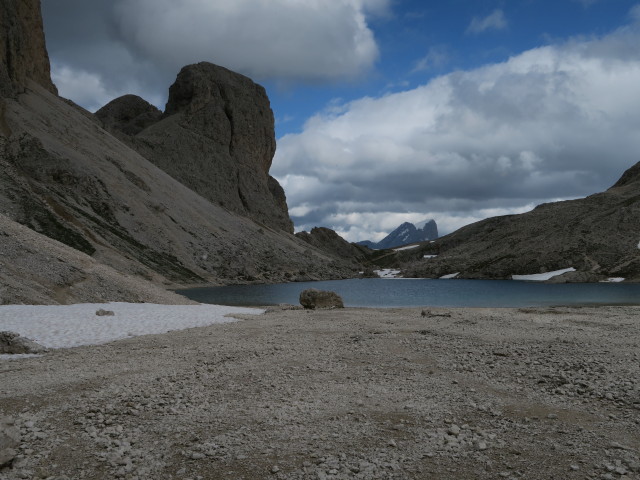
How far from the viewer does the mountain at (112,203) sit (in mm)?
31656

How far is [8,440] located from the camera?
777cm

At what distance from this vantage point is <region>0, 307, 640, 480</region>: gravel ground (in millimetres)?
7527

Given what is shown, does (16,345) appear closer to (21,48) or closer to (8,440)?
(8,440)

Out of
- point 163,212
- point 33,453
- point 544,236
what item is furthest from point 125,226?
point 544,236

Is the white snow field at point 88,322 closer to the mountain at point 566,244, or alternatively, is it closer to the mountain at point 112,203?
the mountain at point 112,203

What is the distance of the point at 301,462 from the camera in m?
7.67

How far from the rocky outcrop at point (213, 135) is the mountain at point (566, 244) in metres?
63.2

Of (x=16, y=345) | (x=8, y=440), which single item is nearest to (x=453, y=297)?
(x=16, y=345)

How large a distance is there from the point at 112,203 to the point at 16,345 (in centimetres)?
7817

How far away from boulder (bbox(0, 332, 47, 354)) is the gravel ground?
2.57 ft

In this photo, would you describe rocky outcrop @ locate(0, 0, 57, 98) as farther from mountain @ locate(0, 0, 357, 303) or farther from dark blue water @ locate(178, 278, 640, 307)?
dark blue water @ locate(178, 278, 640, 307)

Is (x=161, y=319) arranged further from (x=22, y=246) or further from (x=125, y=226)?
(x=125, y=226)

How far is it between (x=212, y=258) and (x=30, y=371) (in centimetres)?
8462

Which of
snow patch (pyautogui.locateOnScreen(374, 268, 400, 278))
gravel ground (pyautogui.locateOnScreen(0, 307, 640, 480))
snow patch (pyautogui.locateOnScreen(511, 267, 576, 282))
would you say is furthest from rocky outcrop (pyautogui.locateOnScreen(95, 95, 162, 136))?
gravel ground (pyautogui.locateOnScreen(0, 307, 640, 480))
